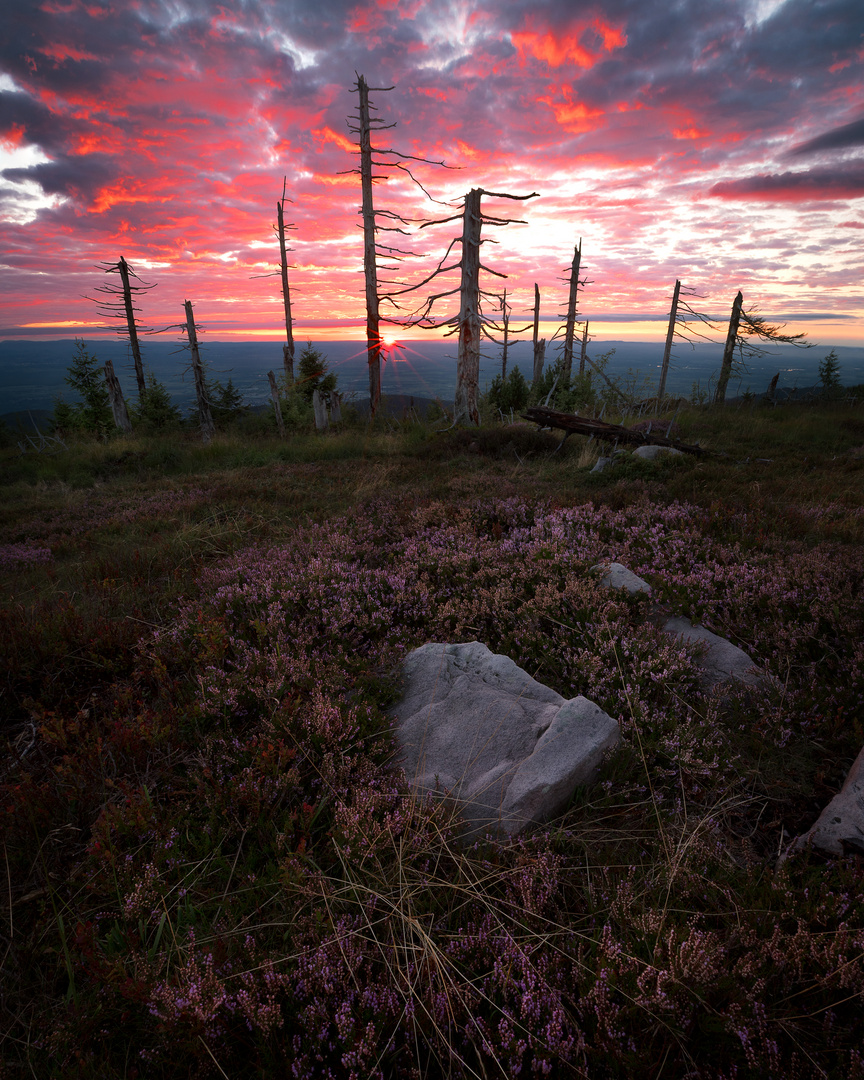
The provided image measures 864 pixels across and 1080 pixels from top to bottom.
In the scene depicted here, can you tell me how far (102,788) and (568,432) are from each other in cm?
1239

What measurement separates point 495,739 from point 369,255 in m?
21.6

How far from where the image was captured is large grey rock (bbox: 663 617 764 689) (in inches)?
164

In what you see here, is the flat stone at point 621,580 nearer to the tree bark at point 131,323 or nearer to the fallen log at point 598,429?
the fallen log at point 598,429

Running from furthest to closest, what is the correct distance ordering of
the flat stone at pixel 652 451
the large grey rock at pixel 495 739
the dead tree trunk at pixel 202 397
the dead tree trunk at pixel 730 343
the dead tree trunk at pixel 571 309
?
the dead tree trunk at pixel 571 309 → the dead tree trunk at pixel 730 343 → the dead tree trunk at pixel 202 397 → the flat stone at pixel 652 451 → the large grey rock at pixel 495 739

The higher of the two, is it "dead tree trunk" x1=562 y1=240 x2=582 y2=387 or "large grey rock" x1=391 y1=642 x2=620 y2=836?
"dead tree trunk" x1=562 y1=240 x2=582 y2=387

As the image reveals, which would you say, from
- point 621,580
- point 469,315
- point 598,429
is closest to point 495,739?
point 621,580

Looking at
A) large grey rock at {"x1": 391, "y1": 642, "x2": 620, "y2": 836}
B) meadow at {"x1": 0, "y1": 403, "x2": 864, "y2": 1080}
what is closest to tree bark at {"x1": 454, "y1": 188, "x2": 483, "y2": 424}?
meadow at {"x1": 0, "y1": 403, "x2": 864, "y2": 1080}

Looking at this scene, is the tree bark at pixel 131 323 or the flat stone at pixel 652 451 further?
the tree bark at pixel 131 323

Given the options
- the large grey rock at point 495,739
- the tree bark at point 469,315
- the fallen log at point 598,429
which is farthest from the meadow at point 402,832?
the tree bark at point 469,315

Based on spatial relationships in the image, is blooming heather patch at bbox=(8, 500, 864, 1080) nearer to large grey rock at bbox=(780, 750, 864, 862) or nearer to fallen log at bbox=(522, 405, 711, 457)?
large grey rock at bbox=(780, 750, 864, 862)

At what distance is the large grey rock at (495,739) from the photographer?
110 inches

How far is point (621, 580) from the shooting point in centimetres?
521

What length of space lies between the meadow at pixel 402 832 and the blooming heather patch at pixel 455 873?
0.02 m

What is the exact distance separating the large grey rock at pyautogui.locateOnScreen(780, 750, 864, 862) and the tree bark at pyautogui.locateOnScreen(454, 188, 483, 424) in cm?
1368
